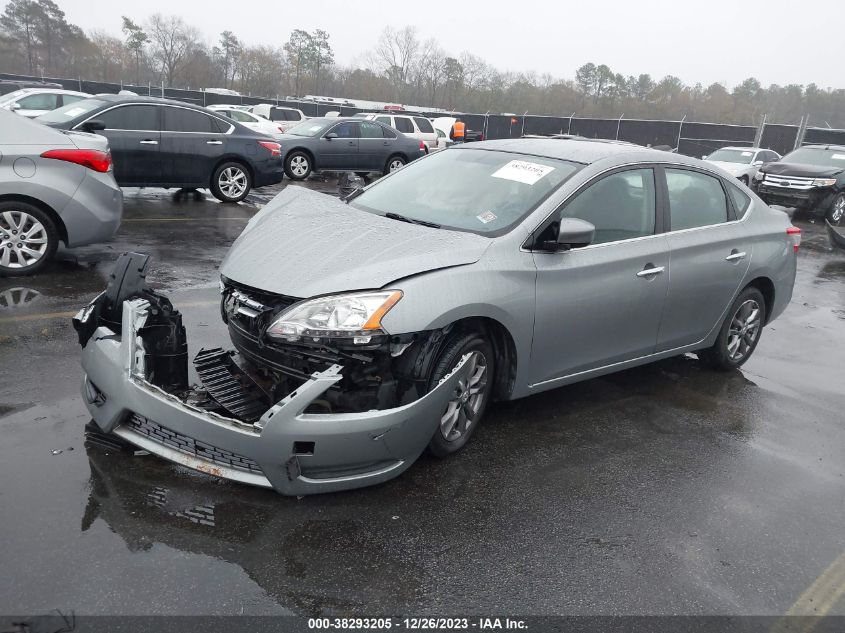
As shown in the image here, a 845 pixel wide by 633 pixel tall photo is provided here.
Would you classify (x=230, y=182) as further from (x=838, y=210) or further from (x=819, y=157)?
(x=819, y=157)

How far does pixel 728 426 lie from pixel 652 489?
1.27 metres

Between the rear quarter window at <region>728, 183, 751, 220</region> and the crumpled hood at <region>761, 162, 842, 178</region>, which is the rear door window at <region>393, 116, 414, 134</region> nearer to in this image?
the crumpled hood at <region>761, 162, 842, 178</region>

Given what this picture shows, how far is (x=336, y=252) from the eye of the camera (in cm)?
372

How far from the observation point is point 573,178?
434 centimetres

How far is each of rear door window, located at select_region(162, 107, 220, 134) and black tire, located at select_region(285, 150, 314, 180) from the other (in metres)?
4.76

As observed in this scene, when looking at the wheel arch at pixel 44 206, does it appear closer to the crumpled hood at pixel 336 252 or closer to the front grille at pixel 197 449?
the crumpled hood at pixel 336 252

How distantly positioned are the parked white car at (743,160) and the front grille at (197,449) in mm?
18459

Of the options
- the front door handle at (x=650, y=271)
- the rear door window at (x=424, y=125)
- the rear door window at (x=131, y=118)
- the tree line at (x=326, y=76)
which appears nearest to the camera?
the front door handle at (x=650, y=271)

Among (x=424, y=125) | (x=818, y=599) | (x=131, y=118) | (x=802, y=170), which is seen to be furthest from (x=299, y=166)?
(x=818, y=599)

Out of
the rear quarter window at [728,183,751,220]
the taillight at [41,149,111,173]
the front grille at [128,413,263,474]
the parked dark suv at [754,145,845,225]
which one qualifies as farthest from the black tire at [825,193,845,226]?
the front grille at [128,413,263,474]

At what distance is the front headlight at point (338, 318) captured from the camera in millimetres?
3322

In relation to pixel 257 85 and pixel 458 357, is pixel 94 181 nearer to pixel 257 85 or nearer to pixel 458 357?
pixel 458 357

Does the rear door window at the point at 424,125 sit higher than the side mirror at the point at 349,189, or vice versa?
the side mirror at the point at 349,189

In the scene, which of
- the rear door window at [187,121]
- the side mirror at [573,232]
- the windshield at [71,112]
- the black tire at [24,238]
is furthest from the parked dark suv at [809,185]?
the black tire at [24,238]
